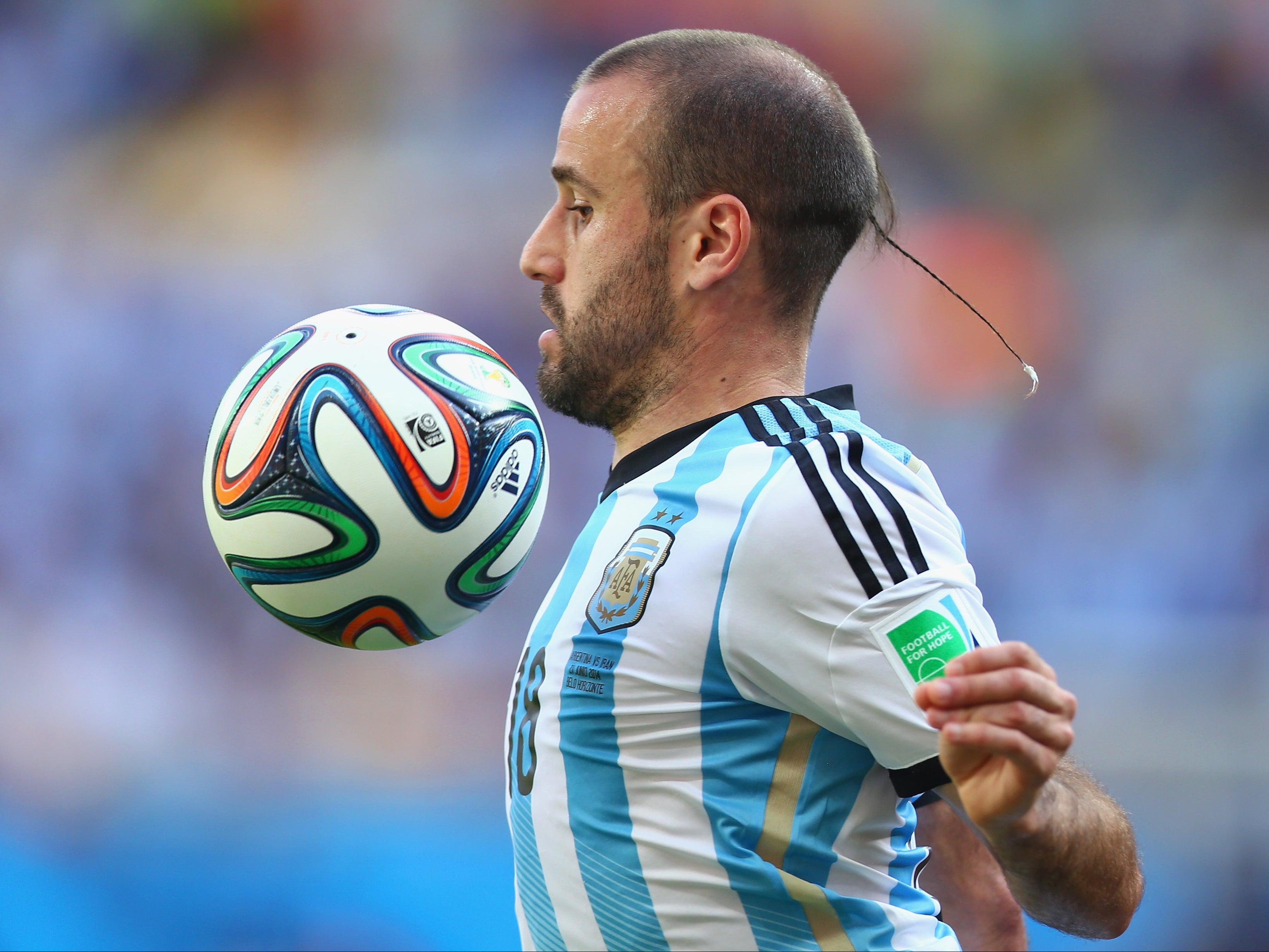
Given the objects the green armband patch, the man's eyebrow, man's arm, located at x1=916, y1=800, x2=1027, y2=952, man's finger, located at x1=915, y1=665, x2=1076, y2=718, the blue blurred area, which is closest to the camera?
man's finger, located at x1=915, y1=665, x2=1076, y2=718

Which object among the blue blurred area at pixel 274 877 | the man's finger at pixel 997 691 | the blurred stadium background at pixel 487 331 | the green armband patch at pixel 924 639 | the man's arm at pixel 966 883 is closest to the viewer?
the man's finger at pixel 997 691

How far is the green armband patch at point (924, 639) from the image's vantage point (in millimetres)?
1407

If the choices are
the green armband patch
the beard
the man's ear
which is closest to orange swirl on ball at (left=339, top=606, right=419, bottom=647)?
the beard

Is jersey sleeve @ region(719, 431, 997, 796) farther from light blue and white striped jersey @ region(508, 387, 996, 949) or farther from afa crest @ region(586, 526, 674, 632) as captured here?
afa crest @ region(586, 526, 674, 632)

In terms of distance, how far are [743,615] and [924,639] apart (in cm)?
24

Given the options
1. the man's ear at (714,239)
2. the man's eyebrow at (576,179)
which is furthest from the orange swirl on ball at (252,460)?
the man's ear at (714,239)

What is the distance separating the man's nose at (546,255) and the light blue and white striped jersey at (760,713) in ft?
1.69

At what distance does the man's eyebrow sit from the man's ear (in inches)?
6.5

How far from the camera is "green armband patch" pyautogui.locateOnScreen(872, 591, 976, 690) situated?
1407mm

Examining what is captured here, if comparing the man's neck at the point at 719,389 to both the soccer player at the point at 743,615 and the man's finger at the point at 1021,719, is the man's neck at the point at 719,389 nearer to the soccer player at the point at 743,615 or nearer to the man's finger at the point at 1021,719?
the soccer player at the point at 743,615

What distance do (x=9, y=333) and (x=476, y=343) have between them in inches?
189

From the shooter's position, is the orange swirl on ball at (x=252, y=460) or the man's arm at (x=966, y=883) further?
the man's arm at (x=966, y=883)

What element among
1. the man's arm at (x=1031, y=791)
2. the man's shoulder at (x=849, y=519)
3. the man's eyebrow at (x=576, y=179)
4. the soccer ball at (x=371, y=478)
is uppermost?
the man's eyebrow at (x=576, y=179)

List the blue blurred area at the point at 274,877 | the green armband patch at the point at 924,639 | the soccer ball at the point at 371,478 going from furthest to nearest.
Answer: the blue blurred area at the point at 274,877 → the soccer ball at the point at 371,478 → the green armband patch at the point at 924,639
